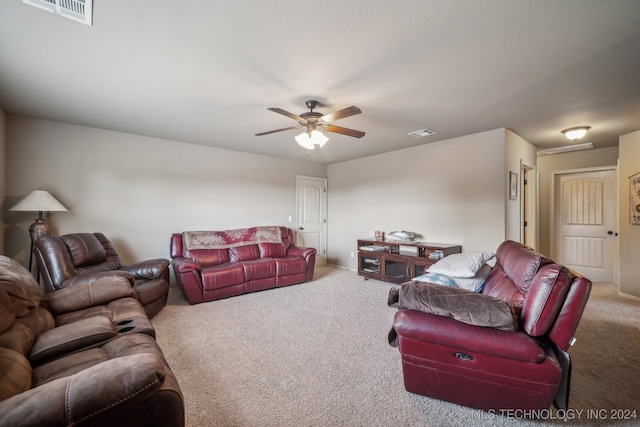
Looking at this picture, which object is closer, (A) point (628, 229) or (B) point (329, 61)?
(B) point (329, 61)

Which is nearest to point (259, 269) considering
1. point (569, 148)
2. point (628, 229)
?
point (628, 229)

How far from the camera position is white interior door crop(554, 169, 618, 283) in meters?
4.86

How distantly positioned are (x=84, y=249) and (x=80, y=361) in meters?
2.44

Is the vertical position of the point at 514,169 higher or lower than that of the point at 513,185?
higher

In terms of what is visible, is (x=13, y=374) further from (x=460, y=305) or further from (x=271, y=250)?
(x=271, y=250)

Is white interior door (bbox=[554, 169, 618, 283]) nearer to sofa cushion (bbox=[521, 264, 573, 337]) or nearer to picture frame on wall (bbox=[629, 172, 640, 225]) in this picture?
picture frame on wall (bbox=[629, 172, 640, 225])

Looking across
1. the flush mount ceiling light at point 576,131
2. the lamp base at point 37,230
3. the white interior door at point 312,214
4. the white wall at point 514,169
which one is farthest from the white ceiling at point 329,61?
the white interior door at point 312,214

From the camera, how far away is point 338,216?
643cm

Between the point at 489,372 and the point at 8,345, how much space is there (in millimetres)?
2557

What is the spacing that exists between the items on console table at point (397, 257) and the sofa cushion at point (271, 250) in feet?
5.03

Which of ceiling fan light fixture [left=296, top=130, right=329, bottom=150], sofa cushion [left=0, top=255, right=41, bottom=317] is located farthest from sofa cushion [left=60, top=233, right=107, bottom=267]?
ceiling fan light fixture [left=296, top=130, right=329, bottom=150]

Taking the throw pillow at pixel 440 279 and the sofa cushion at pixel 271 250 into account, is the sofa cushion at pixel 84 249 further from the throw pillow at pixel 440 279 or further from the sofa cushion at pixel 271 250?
the throw pillow at pixel 440 279

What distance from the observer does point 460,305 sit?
1643 mm

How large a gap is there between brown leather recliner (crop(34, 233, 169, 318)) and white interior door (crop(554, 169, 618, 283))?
278 inches
